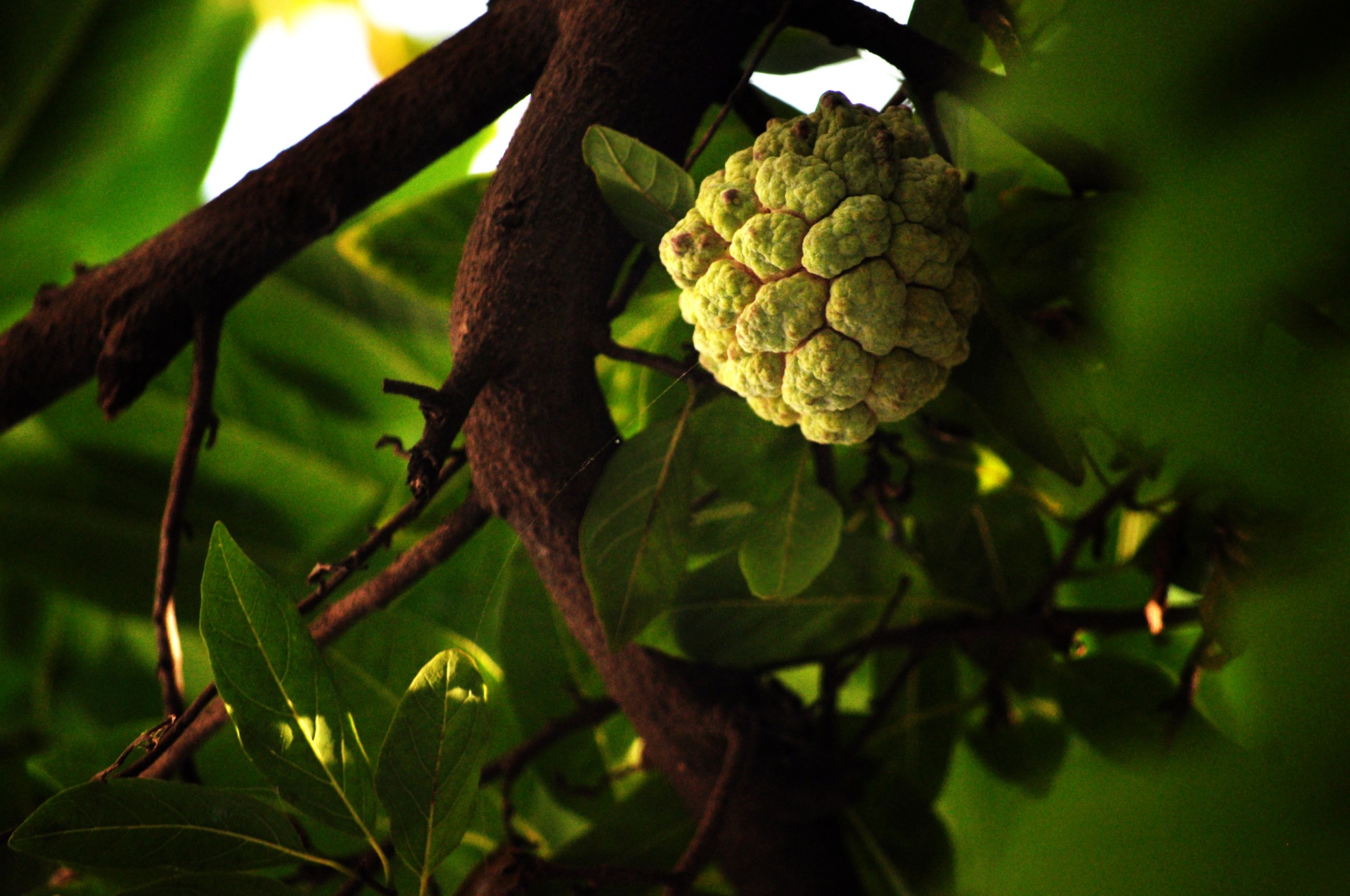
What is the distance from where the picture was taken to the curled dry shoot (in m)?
0.27

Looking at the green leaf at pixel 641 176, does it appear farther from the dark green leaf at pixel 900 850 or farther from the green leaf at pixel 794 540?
the dark green leaf at pixel 900 850

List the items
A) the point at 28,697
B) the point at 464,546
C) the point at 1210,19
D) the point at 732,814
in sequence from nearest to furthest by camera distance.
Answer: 1. the point at 1210,19
2. the point at 464,546
3. the point at 732,814
4. the point at 28,697

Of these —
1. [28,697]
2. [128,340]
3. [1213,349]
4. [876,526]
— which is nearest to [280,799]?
[128,340]

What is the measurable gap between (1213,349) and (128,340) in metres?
0.59

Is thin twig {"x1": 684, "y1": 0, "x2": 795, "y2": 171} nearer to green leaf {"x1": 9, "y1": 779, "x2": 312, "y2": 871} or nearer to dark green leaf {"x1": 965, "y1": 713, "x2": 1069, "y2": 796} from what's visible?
green leaf {"x1": 9, "y1": 779, "x2": 312, "y2": 871}

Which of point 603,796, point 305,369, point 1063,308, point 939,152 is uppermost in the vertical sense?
point 305,369

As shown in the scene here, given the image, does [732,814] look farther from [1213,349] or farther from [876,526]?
[1213,349]

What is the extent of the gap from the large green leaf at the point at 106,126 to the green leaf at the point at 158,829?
0.67 metres

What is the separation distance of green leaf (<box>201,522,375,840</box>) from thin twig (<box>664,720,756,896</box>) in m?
0.21

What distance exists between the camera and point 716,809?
0.61 metres

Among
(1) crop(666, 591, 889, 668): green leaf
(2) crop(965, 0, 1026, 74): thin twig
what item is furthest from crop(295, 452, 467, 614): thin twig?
(2) crop(965, 0, 1026, 74): thin twig

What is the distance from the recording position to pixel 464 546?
562mm

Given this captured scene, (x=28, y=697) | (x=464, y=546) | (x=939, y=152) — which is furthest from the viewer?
(x=28, y=697)

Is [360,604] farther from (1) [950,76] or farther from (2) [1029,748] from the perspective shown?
(2) [1029,748]
